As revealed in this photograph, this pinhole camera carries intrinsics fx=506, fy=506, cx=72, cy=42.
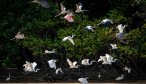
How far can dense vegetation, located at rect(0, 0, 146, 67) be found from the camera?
9367 millimetres

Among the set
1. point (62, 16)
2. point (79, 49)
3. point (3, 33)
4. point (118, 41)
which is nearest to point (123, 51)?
point (118, 41)

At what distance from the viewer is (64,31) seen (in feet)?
31.5

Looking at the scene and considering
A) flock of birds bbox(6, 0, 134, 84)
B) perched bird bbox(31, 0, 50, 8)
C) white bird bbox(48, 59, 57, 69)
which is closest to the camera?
flock of birds bbox(6, 0, 134, 84)

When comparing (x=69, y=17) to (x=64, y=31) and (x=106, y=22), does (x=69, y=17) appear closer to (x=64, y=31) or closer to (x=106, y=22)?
(x=64, y=31)

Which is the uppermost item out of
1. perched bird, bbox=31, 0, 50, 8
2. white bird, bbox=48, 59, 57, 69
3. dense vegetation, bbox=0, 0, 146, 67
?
perched bird, bbox=31, 0, 50, 8

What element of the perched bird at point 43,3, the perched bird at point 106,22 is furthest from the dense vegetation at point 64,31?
the perched bird at point 43,3

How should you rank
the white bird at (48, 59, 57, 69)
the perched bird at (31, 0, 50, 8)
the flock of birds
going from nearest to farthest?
the flock of birds
the white bird at (48, 59, 57, 69)
the perched bird at (31, 0, 50, 8)

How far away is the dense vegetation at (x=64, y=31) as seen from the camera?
9.37m

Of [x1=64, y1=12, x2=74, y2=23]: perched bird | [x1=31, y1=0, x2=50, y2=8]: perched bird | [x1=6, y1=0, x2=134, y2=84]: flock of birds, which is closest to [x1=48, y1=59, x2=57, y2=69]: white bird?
[x1=6, y1=0, x2=134, y2=84]: flock of birds

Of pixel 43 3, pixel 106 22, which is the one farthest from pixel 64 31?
pixel 106 22

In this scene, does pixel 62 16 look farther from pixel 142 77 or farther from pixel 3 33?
pixel 142 77

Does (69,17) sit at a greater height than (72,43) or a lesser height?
greater

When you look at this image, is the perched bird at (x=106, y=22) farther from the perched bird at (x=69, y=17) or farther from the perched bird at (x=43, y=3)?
the perched bird at (x=43, y=3)

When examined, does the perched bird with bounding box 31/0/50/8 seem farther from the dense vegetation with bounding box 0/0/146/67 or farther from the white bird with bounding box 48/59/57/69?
the white bird with bounding box 48/59/57/69
